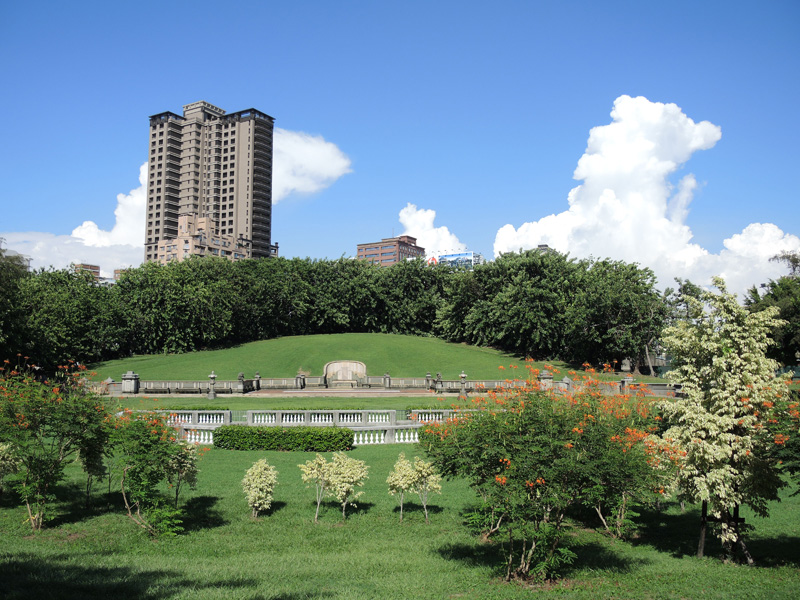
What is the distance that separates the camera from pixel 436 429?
12.0m

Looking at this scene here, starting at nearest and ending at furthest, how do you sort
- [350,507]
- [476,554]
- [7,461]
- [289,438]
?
[476,554]
[7,461]
[350,507]
[289,438]

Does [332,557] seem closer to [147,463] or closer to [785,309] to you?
[147,463]

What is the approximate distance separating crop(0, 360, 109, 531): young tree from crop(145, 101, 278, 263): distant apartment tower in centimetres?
12778

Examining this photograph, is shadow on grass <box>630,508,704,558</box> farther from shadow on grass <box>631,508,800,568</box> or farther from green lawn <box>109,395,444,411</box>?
green lawn <box>109,395,444,411</box>

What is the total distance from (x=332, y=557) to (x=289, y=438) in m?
11.4

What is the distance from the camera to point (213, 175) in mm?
141250

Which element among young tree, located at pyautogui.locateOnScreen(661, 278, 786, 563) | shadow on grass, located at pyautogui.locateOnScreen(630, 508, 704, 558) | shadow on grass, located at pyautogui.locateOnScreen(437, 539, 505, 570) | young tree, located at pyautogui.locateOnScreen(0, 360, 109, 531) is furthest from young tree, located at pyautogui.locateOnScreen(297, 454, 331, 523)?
young tree, located at pyautogui.locateOnScreen(661, 278, 786, 563)

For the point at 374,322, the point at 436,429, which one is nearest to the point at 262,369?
the point at 374,322

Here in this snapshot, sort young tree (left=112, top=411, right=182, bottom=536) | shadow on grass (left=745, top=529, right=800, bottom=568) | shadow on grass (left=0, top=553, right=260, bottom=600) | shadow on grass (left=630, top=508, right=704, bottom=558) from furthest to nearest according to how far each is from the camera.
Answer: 1. shadow on grass (left=630, top=508, right=704, bottom=558)
2. young tree (left=112, top=411, right=182, bottom=536)
3. shadow on grass (left=745, top=529, right=800, bottom=568)
4. shadow on grass (left=0, top=553, right=260, bottom=600)

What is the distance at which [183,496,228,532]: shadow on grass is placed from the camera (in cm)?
1270

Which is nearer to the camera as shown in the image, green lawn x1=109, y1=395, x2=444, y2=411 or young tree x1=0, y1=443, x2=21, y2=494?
young tree x1=0, y1=443, x2=21, y2=494

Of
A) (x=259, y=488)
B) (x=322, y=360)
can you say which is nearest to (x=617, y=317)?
(x=322, y=360)

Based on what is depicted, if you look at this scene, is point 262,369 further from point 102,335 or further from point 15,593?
point 15,593

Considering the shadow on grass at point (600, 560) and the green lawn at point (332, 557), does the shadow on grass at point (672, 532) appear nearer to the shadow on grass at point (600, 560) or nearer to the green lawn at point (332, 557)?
the green lawn at point (332, 557)
